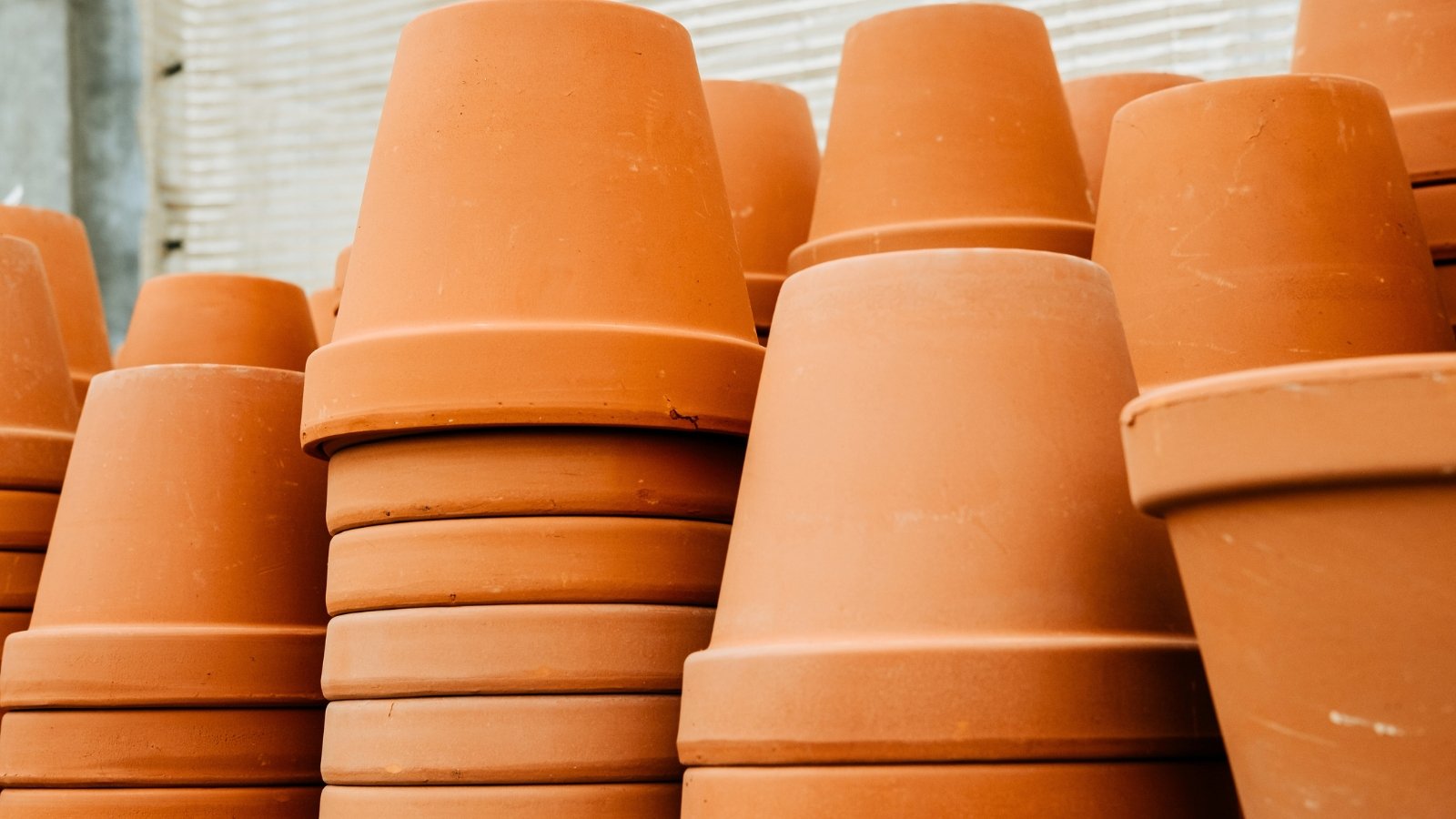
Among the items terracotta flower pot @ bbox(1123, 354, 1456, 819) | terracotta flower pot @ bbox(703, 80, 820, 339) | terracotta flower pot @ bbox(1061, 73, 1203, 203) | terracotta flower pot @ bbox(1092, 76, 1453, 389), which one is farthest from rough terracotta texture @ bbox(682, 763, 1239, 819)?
terracotta flower pot @ bbox(1061, 73, 1203, 203)

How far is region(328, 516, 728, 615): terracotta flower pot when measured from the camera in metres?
1.88

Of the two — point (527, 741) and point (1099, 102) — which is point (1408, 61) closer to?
point (1099, 102)

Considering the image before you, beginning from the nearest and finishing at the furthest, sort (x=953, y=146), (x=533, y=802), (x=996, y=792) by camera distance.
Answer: (x=996, y=792) < (x=533, y=802) < (x=953, y=146)

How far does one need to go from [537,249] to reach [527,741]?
56 centimetres

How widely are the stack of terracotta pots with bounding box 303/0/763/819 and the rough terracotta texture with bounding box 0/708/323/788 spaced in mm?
365

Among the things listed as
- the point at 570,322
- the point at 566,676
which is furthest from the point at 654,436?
the point at 566,676

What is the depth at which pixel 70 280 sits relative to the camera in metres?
3.42

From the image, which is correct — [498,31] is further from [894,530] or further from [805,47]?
[805,47]

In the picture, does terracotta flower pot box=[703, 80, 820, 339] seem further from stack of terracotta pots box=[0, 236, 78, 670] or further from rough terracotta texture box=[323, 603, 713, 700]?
stack of terracotta pots box=[0, 236, 78, 670]

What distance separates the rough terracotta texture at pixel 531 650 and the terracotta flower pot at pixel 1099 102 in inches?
54.7

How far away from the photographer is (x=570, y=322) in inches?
74.3

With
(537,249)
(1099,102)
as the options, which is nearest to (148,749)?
(537,249)

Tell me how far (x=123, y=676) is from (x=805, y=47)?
3790 mm

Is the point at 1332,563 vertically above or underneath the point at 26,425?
above
